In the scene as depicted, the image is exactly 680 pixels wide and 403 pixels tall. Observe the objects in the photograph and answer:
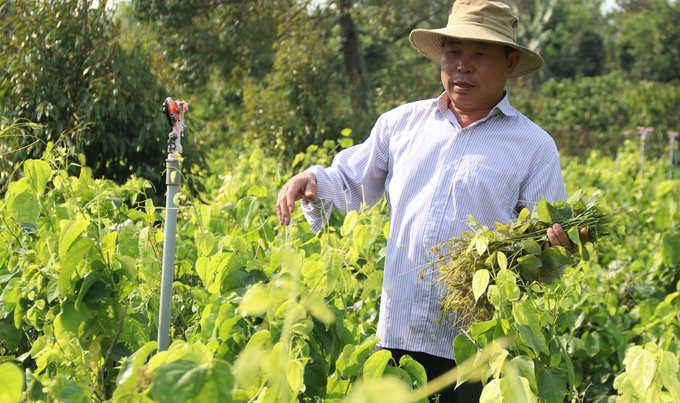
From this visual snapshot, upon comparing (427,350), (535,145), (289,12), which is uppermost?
(289,12)

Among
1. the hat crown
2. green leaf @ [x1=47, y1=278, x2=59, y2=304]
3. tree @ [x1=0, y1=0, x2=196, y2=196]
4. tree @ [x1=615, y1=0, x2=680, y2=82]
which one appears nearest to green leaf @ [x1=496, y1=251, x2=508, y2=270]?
the hat crown

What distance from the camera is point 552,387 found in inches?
45.4

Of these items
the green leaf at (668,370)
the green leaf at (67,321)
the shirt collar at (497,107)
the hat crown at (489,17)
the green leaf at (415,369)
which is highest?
the hat crown at (489,17)

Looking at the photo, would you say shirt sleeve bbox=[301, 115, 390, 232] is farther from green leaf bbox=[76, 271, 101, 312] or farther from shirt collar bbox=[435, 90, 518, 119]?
green leaf bbox=[76, 271, 101, 312]

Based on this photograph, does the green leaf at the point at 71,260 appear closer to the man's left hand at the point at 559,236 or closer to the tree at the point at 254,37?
the man's left hand at the point at 559,236

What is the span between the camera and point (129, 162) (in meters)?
3.40

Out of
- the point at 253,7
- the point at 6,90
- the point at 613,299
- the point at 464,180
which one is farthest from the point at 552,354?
the point at 253,7

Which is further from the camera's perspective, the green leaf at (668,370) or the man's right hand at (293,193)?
the man's right hand at (293,193)

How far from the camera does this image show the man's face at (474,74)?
158cm

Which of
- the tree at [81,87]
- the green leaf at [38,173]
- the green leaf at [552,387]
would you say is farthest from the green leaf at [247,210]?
the tree at [81,87]

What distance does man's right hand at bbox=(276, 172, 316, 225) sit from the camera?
145cm

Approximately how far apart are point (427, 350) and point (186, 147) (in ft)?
8.12

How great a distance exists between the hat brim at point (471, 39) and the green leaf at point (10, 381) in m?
1.27

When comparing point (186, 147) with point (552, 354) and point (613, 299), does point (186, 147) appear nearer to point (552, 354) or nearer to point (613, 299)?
point (613, 299)
